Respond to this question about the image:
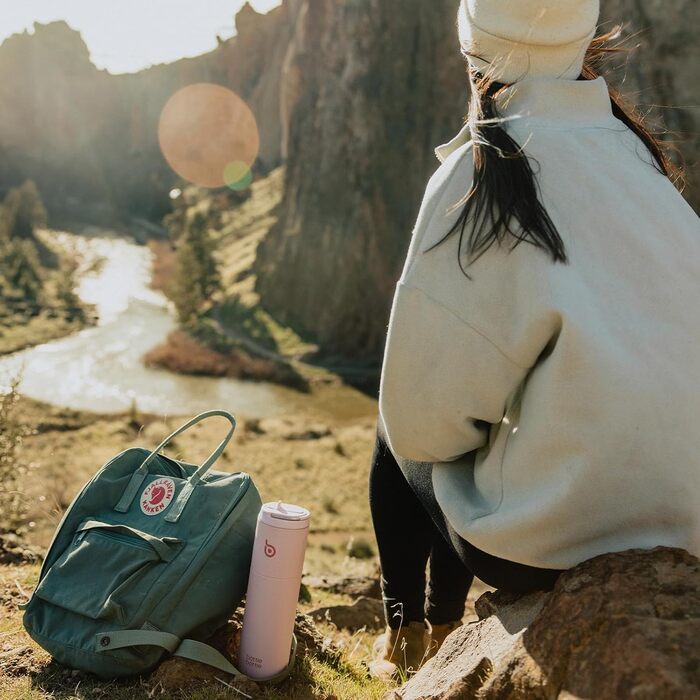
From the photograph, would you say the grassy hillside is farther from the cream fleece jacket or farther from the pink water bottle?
the cream fleece jacket

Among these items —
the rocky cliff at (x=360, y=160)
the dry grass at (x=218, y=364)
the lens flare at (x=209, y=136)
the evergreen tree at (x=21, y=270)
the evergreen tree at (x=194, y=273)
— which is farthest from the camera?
the lens flare at (x=209, y=136)

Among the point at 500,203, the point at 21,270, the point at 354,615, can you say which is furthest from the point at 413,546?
the point at 21,270

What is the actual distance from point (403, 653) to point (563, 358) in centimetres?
145

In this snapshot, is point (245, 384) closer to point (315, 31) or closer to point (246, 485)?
point (315, 31)

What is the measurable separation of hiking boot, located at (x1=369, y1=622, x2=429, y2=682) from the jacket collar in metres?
1.62

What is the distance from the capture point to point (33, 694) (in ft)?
7.38

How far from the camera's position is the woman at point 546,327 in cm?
171

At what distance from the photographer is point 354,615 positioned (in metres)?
4.23

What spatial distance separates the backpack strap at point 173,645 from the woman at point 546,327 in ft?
2.83

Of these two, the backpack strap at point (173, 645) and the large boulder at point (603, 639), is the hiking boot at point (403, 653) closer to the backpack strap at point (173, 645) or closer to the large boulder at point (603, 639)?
the backpack strap at point (173, 645)

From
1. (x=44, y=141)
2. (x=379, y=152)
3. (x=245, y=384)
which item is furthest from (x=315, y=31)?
(x=44, y=141)

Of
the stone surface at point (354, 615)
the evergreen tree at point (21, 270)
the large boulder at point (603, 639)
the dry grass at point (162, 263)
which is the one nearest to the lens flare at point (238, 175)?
the dry grass at point (162, 263)

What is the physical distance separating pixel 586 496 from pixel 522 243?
0.57 m

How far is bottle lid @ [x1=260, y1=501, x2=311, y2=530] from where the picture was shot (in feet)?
7.55
